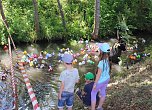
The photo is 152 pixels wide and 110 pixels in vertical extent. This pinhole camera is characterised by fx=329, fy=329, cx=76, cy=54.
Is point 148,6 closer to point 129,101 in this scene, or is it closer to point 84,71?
point 84,71

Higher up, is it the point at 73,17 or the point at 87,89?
the point at 73,17

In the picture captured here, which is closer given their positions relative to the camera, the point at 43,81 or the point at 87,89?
the point at 87,89

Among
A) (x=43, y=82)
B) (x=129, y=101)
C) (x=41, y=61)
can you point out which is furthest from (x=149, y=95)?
(x=41, y=61)

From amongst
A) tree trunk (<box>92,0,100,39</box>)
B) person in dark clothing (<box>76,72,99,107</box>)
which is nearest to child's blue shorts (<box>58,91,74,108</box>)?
person in dark clothing (<box>76,72,99,107</box>)

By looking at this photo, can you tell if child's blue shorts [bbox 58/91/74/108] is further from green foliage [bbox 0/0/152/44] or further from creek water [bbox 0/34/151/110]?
green foliage [bbox 0/0/152/44]

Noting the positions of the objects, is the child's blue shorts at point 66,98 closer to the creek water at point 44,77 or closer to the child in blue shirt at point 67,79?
the child in blue shirt at point 67,79

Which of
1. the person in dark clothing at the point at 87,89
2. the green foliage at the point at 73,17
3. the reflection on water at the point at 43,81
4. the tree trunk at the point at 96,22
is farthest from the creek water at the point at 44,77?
the person in dark clothing at the point at 87,89

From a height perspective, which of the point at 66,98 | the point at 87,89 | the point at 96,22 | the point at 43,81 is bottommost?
the point at 43,81

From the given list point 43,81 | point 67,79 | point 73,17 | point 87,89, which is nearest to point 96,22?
point 73,17

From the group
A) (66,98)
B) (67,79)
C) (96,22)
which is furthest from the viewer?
(96,22)

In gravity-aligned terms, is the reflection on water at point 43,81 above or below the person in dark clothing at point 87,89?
below

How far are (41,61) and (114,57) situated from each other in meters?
3.79

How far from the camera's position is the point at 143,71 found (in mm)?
11156

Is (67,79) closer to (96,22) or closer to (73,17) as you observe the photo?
(96,22)
